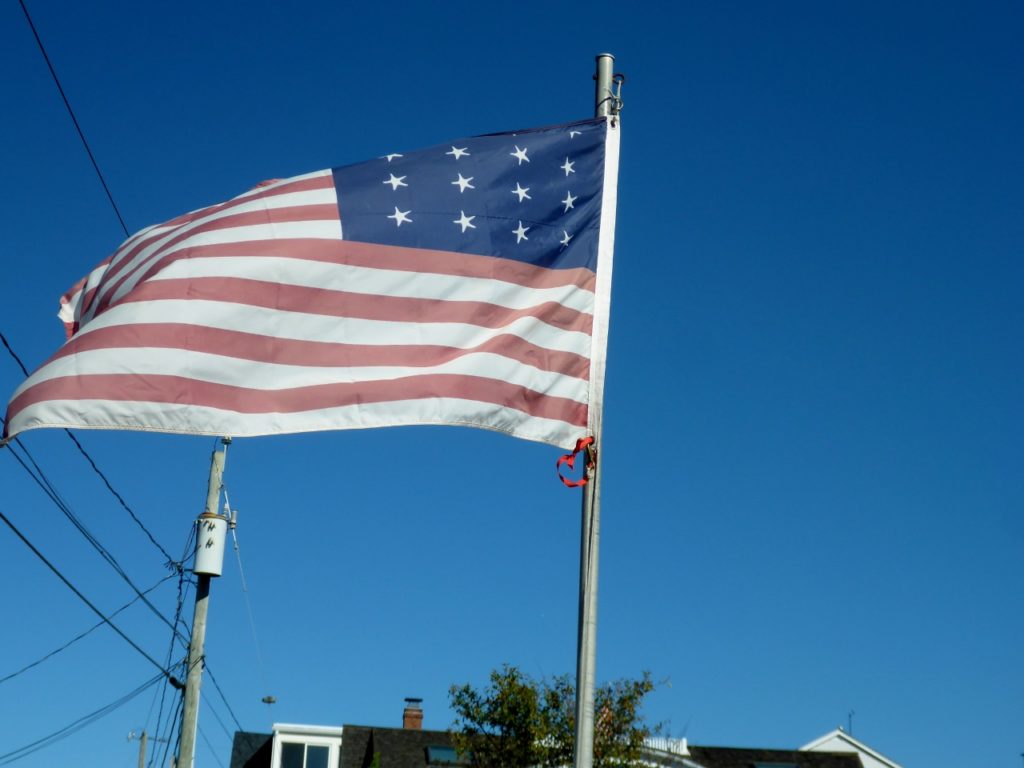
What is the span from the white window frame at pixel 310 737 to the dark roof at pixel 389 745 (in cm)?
23

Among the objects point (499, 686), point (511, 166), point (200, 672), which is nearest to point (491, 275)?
point (511, 166)

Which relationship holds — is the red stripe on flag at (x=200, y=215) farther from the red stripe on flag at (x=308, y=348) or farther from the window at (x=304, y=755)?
the window at (x=304, y=755)

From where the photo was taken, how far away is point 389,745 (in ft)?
149

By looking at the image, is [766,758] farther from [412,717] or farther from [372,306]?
[372,306]

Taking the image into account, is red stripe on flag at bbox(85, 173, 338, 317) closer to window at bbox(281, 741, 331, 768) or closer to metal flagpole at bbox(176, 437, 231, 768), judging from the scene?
metal flagpole at bbox(176, 437, 231, 768)

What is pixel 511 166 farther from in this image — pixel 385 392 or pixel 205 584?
pixel 205 584

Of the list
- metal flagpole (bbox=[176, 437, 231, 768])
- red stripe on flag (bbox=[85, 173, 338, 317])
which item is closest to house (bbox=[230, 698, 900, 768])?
metal flagpole (bbox=[176, 437, 231, 768])

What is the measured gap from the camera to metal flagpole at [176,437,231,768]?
26125 millimetres

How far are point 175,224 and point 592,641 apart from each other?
4721 mm

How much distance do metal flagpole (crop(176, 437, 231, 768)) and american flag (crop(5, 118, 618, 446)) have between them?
53.4 feet

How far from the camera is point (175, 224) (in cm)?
1112

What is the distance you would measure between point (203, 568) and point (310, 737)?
20.2 meters

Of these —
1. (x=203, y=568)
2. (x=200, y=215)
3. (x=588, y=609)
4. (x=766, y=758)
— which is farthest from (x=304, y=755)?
(x=588, y=609)

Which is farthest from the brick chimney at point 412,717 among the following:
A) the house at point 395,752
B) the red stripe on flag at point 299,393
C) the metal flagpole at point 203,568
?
the red stripe on flag at point 299,393
